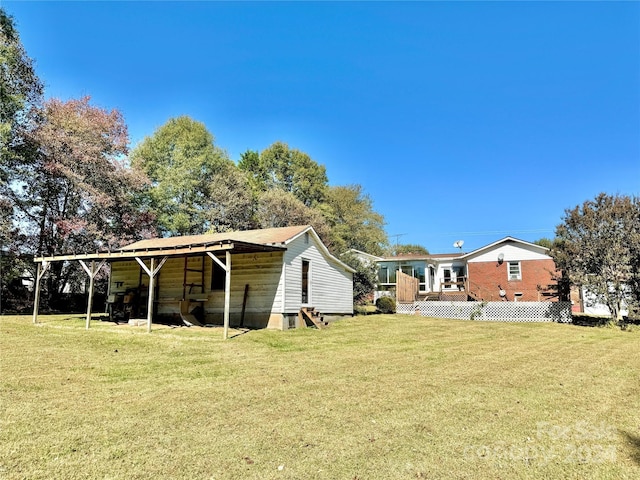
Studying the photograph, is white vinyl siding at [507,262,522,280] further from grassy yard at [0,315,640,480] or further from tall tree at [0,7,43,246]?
tall tree at [0,7,43,246]

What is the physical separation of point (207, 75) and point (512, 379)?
18.2 m

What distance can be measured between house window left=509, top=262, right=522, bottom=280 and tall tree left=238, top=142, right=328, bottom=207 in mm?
18193

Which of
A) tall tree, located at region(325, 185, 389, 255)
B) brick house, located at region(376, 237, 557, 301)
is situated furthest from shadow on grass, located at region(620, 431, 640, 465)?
tall tree, located at region(325, 185, 389, 255)

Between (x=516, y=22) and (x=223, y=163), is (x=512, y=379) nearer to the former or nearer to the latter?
(x=516, y=22)

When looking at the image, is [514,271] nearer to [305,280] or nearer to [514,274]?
[514,274]

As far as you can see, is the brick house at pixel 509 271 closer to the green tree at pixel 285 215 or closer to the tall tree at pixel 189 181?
the green tree at pixel 285 215

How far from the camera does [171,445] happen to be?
3.56 m

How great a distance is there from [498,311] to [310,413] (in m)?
16.9

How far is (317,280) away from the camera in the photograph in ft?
53.1

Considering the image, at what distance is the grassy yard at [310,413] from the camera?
322 cm

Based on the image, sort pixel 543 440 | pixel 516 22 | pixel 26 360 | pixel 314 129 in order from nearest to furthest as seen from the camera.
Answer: pixel 543 440 → pixel 26 360 → pixel 516 22 → pixel 314 129

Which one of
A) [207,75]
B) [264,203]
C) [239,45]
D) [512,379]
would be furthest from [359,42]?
[264,203]

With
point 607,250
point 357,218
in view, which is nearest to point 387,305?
point 607,250

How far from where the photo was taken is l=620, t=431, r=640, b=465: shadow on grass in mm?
3485
